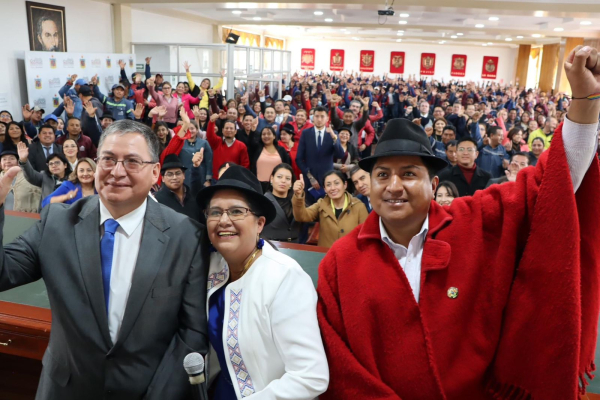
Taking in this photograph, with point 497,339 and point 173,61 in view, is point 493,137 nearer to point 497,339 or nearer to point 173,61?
point 497,339

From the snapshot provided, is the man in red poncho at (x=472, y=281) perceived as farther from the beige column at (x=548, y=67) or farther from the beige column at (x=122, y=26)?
the beige column at (x=548, y=67)

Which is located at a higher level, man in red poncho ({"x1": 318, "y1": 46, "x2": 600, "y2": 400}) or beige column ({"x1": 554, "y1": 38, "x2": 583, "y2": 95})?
beige column ({"x1": 554, "y1": 38, "x2": 583, "y2": 95})

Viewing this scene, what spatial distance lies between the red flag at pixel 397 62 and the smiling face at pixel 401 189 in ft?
93.7

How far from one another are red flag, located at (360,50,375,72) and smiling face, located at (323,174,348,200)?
2627 cm

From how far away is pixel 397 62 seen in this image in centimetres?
2847

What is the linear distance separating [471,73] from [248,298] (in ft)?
99.2

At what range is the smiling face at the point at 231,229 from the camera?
4.66 feet

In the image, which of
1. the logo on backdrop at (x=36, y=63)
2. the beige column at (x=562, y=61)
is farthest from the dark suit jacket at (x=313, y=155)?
the beige column at (x=562, y=61)

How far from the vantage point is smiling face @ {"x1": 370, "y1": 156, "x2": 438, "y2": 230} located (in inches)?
53.6

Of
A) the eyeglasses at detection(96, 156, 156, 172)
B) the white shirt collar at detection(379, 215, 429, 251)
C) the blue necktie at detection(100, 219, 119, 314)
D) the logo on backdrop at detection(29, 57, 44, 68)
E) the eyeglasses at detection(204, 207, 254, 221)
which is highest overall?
the logo on backdrop at detection(29, 57, 44, 68)

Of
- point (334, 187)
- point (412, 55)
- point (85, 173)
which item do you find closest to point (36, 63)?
point (85, 173)

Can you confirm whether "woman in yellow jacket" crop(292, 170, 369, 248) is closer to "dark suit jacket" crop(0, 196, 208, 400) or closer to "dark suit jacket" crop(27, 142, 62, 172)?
"dark suit jacket" crop(0, 196, 208, 400)

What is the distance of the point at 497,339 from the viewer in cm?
130

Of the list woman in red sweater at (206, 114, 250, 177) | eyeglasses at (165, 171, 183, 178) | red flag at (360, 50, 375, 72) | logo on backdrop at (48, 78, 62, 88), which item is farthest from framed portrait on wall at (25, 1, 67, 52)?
red flag at (360, 50, 375, 72)
